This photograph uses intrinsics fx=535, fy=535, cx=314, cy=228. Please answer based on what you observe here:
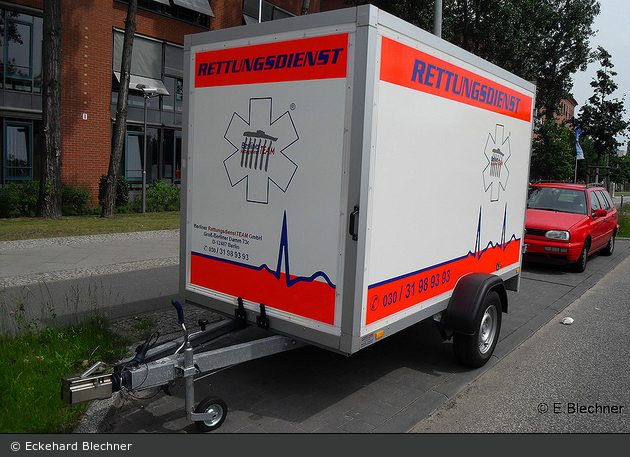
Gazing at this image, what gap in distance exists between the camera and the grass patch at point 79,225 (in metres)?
12.0

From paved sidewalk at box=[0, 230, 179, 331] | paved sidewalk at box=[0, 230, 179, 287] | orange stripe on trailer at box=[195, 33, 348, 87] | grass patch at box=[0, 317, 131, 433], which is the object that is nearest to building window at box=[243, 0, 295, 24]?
paved sidewalk at box=[0, 230, 179, 287]

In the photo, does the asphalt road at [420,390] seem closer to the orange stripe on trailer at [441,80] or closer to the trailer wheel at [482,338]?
the trailer wheel at [482,338]

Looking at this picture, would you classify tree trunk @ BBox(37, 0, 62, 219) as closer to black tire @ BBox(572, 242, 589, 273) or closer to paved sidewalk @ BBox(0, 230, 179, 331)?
paved sidewalk @ BBox(0, 230, 179, 331)

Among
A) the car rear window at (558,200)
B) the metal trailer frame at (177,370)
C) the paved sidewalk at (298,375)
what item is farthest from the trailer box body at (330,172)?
the car rear window at (558,200)

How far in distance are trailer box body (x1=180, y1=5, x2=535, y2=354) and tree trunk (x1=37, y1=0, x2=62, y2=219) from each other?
465 inches

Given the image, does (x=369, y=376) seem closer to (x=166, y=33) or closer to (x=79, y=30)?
(x=79, y=30)

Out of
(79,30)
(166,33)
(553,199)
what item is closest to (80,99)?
(79,30)

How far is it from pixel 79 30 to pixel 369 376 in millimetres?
17190

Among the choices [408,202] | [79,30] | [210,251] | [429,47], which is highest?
[79,30]

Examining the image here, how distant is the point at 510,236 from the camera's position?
20.6 feet

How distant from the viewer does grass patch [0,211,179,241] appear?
12.0 meters

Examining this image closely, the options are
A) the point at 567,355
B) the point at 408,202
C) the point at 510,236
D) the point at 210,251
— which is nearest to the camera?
the point at 408,202

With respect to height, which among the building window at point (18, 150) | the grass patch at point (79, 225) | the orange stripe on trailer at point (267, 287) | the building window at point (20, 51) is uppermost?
the building window at point (20, 51)

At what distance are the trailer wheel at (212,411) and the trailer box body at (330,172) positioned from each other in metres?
0.72
